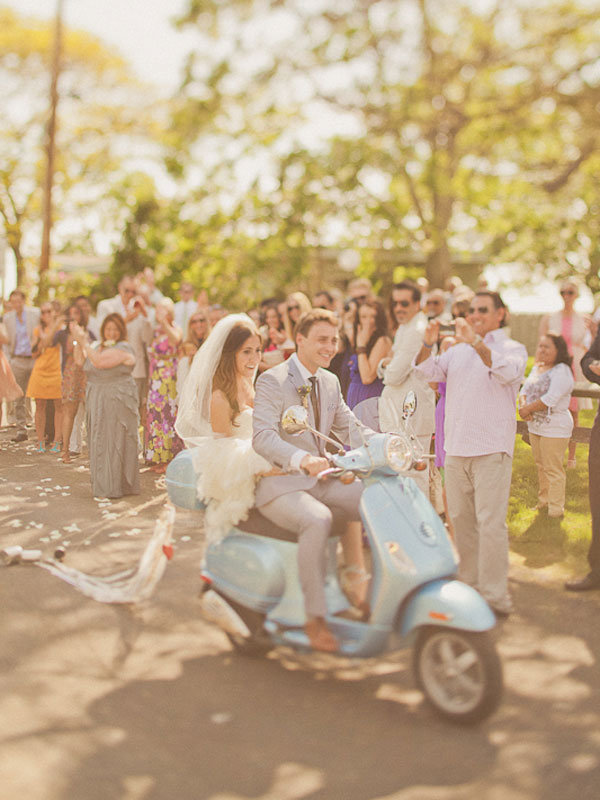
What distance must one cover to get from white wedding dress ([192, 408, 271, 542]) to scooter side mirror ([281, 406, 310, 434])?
17.0 inches

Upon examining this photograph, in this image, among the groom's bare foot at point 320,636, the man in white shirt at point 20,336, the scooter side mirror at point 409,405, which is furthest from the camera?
the man in white shirt at point 20,336

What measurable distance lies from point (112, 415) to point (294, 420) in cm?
567

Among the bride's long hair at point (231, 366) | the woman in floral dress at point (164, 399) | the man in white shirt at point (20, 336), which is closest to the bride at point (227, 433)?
the bride's long hair at point (231, 366)

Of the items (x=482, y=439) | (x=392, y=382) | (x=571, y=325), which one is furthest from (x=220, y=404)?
(x=571, y=325)

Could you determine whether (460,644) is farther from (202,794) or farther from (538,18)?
(538,18)

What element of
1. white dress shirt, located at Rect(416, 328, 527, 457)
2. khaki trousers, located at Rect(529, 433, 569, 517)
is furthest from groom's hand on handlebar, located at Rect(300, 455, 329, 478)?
khaki trousers, located at Rect(529, 433, 569, 517)

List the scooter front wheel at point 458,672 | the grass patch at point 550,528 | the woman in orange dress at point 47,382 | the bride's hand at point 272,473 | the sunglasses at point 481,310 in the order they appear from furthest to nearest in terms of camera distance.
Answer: the woman in orange dress at point 47,382 → the grass patch at point 550,528 → the sunglasses at point 481,310 → the bride's hand at point 272,473 → the scooter front wheel at point 458,672

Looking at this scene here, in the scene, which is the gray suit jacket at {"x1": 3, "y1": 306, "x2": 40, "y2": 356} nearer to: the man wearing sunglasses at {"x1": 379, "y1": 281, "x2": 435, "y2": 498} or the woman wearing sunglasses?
the woman wearing sunglasses

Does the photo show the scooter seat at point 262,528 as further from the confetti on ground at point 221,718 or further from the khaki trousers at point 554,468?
the khaki trousers at point 554,468

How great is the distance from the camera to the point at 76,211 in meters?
41.4

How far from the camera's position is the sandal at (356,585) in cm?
489

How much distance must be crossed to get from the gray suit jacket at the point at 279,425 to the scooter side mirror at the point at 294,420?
181mm

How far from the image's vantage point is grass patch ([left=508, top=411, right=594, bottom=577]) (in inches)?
303

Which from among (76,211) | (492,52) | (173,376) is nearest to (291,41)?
(492,52)
